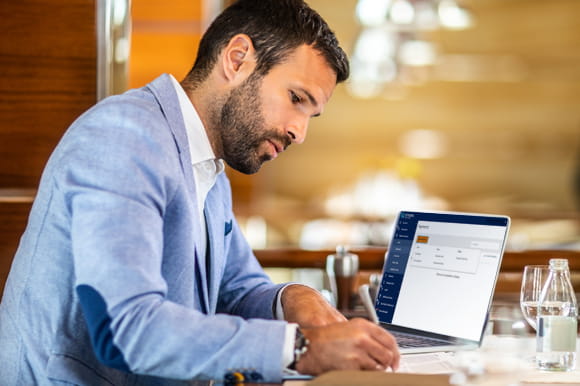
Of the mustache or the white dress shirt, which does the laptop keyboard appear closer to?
the white dress shirt

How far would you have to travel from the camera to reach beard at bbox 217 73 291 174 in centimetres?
166

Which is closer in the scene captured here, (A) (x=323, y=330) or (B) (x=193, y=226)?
(A) (x=323, y=330)

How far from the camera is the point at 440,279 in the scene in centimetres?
172

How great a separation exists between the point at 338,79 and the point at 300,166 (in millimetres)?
5178

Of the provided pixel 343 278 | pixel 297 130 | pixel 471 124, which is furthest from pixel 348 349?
pixel 471 124

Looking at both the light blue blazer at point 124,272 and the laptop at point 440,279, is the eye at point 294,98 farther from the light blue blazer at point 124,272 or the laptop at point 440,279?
the laptop at point 440,279

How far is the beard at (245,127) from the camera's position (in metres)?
1.66

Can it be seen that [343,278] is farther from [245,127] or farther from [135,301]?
[135,301]

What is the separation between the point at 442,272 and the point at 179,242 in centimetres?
59

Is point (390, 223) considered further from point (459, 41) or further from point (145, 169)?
point (145, 169)

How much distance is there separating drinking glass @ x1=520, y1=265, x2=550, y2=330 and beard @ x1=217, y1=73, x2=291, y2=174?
0.56 metres

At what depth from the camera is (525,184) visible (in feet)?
23.0

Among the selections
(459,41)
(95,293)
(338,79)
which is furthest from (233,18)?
(459,41)

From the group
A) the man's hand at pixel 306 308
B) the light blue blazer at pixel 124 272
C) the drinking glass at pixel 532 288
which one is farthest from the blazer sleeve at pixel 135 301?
the drinking glass at pixel 532 288
